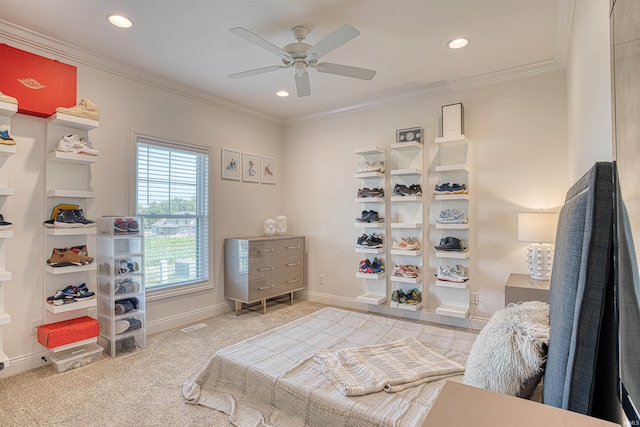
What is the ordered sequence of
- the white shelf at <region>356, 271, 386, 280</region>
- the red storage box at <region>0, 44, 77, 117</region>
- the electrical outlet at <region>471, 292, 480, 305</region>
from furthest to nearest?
the white shelf at <region>356, 271, 386, 280</region>, the electrical outlet at <region>471, 292, 480, 305</region>, the red storage box at <region>0, 44, 77, 117</region>

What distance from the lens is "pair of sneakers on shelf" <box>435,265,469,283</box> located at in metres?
3.59

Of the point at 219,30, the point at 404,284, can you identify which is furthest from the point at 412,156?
the point at 219,30

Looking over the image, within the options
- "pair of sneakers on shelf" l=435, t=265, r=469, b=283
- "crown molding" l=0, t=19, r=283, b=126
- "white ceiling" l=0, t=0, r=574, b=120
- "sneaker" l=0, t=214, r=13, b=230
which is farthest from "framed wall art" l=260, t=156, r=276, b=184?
"sneaker" l=0, t=214, r=13, b=230

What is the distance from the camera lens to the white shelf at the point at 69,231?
→ 2.74m

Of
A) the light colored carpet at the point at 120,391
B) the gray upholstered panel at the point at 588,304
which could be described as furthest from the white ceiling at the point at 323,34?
the light colored carpet at the point at 120,391

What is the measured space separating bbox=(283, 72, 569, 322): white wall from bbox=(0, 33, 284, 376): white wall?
3.95 ft

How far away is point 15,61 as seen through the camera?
8.73 ft

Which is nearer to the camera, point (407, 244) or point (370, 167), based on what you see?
point (407, 244)

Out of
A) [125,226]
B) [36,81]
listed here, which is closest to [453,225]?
[125,226]

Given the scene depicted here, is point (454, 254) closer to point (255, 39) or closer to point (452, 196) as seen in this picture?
point (452, 196)

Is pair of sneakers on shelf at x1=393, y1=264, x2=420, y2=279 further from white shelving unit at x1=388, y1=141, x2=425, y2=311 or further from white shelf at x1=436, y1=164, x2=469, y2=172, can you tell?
white shelf at x1=436, y1=164, x2=469, y2=172

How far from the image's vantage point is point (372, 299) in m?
4.10

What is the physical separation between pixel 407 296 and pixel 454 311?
0.56m

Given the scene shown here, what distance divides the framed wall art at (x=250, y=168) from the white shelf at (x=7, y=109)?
2.47 m
